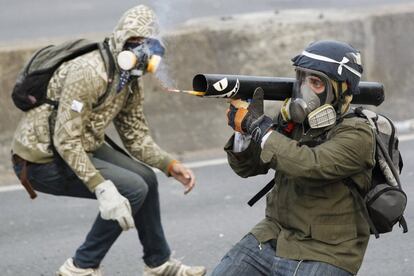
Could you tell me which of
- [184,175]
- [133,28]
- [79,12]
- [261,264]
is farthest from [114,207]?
[79,12]

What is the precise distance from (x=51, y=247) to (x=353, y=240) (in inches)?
125

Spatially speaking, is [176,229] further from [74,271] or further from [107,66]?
[107,66]

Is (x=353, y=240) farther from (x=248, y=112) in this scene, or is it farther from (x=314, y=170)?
(x=248, y=112)

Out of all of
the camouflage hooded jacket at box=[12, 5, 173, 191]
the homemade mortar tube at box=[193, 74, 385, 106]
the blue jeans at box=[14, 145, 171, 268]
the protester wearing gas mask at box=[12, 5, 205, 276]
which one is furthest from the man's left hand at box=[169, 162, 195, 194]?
the homemade mortar tube at box=[193, 74, 385, 106]

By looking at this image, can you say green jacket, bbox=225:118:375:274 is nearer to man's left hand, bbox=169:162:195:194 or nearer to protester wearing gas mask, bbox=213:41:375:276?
protester wearing gas mask, bbox=213:41:375:276

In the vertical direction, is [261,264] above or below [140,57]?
below

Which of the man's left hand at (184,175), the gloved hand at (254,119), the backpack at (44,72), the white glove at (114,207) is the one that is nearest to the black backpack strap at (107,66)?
the backpack at (44,72)

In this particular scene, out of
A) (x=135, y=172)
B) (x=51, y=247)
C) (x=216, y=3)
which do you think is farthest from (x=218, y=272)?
(x=216, y=3)

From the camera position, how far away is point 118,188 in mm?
5285

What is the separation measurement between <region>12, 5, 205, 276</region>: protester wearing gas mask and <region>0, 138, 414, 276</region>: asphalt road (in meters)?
→ 0.61

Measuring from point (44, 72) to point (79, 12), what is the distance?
9.34 metres

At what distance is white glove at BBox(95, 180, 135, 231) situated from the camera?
5.08 meters

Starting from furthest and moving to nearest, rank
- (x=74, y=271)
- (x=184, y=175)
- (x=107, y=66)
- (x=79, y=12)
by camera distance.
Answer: (x=79, y=12)
(x=184, y=175)
(x=74, y=271)
(x=107, y=66)

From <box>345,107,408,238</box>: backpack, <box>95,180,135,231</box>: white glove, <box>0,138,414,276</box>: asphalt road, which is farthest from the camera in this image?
<box>0,138,414,276</box>: asphalt road
